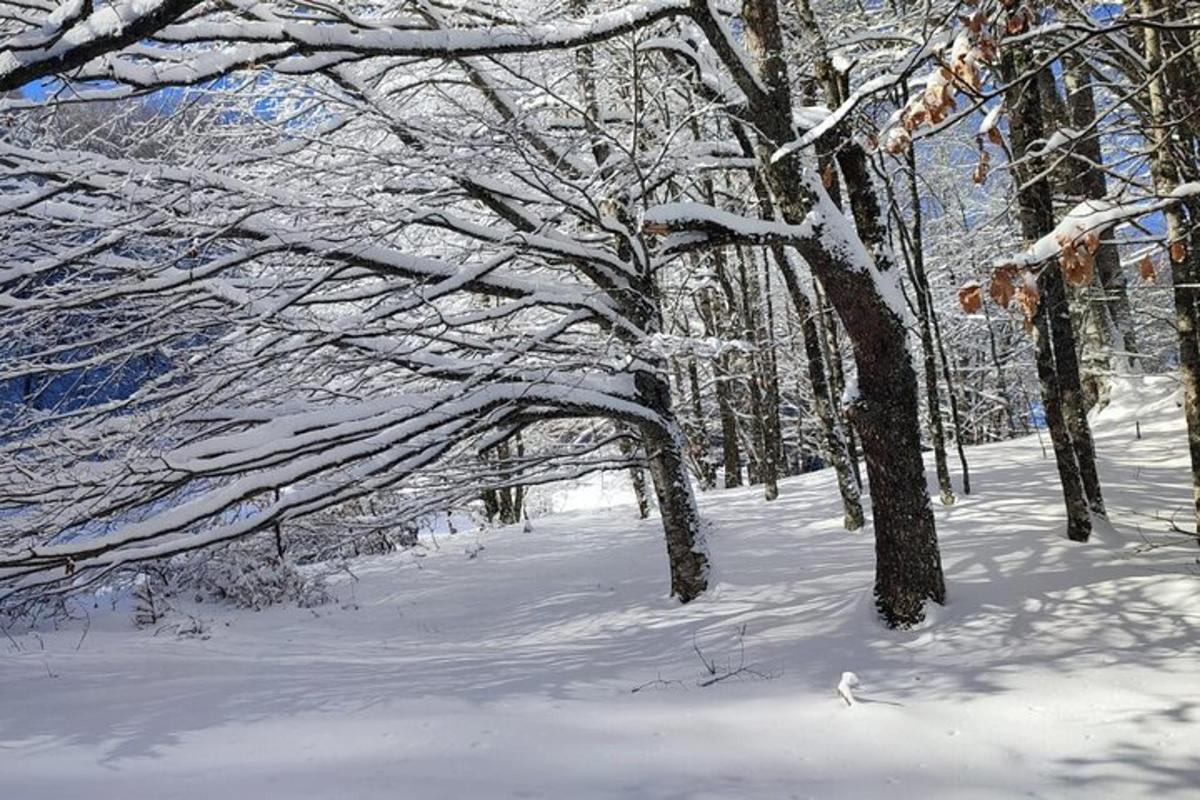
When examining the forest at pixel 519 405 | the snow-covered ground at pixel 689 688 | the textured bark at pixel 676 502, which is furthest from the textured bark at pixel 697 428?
the textured bark at pixel 676 502

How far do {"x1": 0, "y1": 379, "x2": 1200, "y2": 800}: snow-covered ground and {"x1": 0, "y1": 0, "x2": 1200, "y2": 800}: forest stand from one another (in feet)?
0.11

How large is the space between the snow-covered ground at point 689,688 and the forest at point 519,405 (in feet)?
0.11

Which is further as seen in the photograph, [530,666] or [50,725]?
[530,666]

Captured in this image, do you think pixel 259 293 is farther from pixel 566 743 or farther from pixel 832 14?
pixel 832 14

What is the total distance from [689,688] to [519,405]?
2.49m

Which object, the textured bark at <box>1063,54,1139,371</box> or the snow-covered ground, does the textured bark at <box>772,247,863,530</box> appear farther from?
the textured bark at <box>1063,54,1139,371</box>

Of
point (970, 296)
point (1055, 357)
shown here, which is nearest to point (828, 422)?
point (1055, 357)

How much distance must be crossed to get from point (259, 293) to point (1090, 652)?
18.8 feet

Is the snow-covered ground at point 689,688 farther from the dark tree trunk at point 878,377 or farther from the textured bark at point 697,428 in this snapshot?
the textured bark at point 697,428

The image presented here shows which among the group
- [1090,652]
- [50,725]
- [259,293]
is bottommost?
[1090,652]

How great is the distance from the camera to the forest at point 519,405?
10.6 ft

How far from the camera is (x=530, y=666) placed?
5.34m

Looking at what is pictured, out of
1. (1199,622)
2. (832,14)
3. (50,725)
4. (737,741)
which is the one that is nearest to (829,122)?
(737,741)

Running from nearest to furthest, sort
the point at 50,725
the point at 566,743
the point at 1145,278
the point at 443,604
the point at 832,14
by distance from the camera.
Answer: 1. the point at 1145,278
2. the point at 566,743
3. the point at 50,725
4. the point at 443,604
5. the point at 832,14
